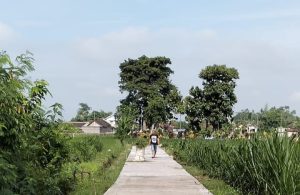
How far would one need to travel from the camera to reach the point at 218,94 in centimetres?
5559

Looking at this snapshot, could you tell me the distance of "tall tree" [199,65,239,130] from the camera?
2188 inches

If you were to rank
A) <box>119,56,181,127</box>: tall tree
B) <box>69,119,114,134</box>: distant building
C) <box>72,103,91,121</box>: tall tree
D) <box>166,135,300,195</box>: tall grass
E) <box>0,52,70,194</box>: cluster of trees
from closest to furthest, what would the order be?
<box>0,52,70,194</box>: cluster of trees, <box>166,135,300,195</box>: tall grass, <box>119,56,181,127</box>: tall tree, <box>69,119,114,134</box>: distant building, <box>72,103,91,121</box>: tall tree

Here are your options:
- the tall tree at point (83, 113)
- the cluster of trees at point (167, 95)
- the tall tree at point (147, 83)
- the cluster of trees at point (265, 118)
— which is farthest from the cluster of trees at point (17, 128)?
the tall tree at point (83, 113)

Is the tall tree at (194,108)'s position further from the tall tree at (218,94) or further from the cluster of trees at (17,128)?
the cluster of trees at (17,128)

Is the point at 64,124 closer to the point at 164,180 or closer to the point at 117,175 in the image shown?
the point at 164,180

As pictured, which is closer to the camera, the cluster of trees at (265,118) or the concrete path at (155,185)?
the concrete path at (155,185)

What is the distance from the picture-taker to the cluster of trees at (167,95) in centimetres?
5597

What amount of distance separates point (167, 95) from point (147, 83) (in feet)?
10.9

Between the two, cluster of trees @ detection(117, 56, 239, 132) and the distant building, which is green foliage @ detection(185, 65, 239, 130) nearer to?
cluster of trees @ detection(117, 56, 239, 132)

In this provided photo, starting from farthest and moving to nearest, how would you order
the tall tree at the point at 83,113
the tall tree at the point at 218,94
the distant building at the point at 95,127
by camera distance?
1. the tall tree at the point at 83,113
2. the distant building at the point at 95,127
3. the tall tree at the point at 218,94

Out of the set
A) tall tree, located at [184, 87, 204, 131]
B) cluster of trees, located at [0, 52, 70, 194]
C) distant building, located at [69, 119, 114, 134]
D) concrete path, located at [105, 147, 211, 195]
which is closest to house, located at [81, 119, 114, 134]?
distant building, located at [69, 119, 114, 134]

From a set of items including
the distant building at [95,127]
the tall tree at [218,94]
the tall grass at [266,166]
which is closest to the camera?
the tall grass at [266,166]

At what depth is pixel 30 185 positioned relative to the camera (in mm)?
6473

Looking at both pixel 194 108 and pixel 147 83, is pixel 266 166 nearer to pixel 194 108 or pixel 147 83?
pixel 194 108
